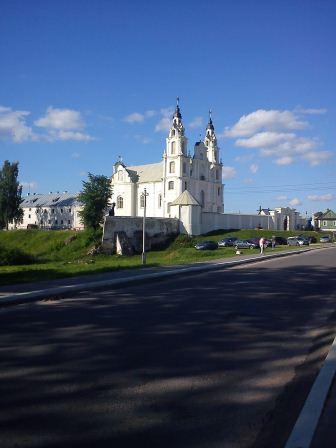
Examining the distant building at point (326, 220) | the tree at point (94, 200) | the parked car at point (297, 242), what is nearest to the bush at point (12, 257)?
the tree at point (94, 200)

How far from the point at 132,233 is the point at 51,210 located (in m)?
56.5

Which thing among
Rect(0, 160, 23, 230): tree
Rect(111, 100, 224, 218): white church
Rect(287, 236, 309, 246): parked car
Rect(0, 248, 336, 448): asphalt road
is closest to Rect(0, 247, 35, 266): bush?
Rect(287, 236, 309, 246): parked car

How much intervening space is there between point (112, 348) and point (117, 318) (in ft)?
9.28

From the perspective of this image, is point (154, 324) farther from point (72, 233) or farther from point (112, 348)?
point (72, 233)

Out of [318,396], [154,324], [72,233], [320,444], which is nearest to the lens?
[320,444]

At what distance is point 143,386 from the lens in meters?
6.18

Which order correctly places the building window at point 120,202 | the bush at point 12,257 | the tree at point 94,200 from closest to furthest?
1. the bush at point 12,257
2. the tree at point 94,200
3. the building window at point 120,202

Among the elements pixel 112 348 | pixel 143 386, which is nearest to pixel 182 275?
pixel 112 348

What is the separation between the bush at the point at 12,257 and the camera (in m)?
45.3

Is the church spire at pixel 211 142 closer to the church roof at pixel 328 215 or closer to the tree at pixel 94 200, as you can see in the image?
the tree at pixel 94 200

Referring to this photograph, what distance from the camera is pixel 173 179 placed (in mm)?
87375

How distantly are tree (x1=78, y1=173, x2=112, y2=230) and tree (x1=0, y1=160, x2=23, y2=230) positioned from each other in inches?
835

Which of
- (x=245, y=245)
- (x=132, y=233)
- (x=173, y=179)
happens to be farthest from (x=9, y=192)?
(x=245, y=245)

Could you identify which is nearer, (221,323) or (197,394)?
(197,394)
